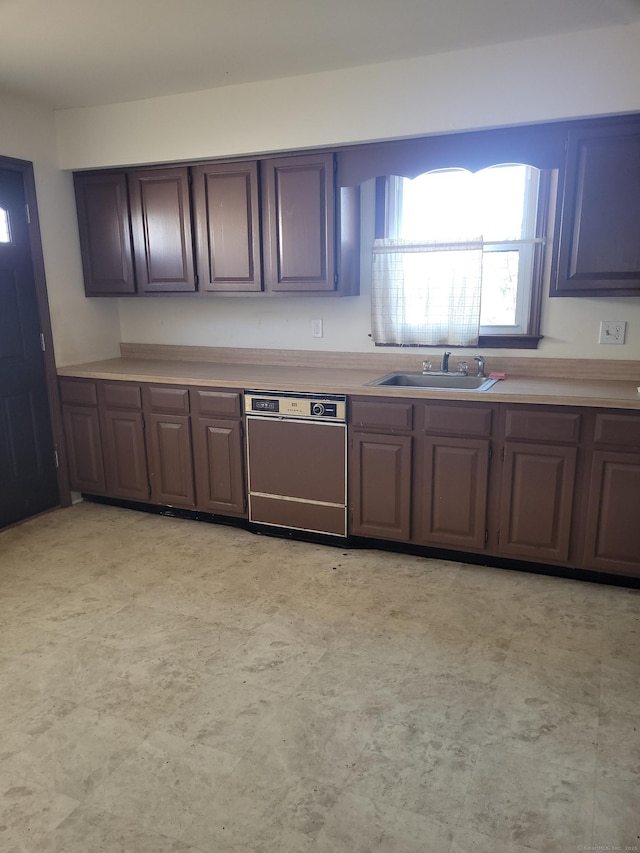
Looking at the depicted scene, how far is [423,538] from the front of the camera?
321 cm

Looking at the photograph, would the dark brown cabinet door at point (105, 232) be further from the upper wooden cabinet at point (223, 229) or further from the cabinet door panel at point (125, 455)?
the cabinet door panel at point (125, 455)

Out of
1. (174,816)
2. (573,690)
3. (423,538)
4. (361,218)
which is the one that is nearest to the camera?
(174,816)

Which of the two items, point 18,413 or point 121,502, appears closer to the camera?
point 18,413

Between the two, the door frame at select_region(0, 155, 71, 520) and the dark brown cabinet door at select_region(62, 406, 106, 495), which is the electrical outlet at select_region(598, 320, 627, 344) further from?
the door frame at select_region(0, 155, 71, 520)

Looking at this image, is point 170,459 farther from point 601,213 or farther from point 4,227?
point 601,213

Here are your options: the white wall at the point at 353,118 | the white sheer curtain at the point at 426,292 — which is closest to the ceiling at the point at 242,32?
the white wall at the point at 353,118

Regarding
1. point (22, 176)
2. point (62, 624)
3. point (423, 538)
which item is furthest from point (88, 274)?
point (423, 538)

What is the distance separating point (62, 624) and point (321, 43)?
281cm

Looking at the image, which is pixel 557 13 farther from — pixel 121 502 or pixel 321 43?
pixel 121 502

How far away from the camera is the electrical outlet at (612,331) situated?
10.4 ft

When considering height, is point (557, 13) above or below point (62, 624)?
above

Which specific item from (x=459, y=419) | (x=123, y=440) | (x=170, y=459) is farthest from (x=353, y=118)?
(x=123, y=440)

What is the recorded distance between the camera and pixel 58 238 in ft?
13.0

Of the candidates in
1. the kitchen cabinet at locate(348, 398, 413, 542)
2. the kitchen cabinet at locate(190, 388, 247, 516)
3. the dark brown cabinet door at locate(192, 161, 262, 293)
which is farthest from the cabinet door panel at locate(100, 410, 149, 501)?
the kitchen cabinet at locate(348, 398, 413, 542)
